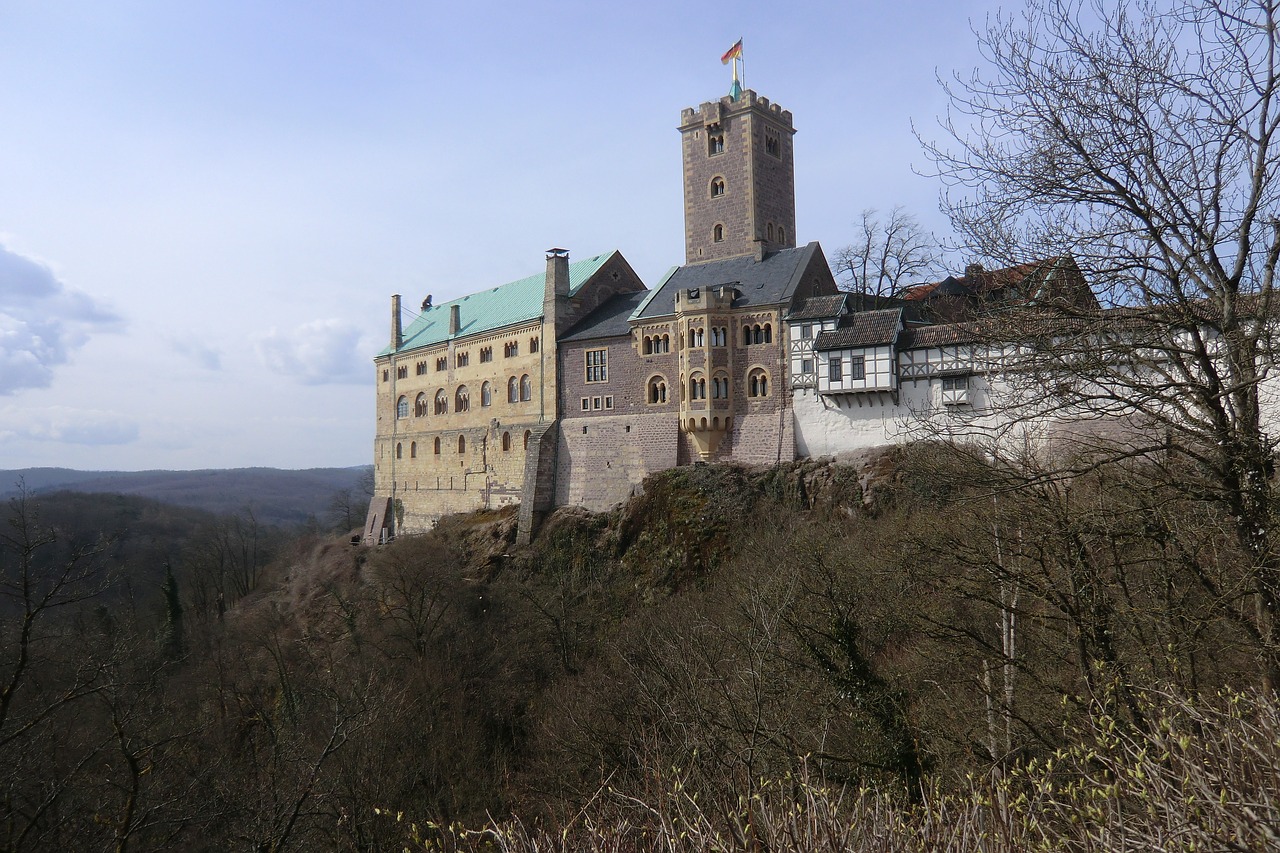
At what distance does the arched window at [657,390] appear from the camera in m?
37.0

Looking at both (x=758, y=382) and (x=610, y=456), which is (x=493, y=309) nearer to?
(x=610, y=456)

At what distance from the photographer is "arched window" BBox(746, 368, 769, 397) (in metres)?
34.8

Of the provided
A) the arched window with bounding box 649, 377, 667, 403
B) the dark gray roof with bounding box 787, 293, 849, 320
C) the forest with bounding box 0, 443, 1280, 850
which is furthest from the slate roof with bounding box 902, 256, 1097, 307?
the arched window with bounding box 649, 377, 667, 403

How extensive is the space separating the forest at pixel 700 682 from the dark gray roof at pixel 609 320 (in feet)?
24.0

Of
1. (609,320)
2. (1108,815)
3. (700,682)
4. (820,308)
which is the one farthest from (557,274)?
(1108,815)

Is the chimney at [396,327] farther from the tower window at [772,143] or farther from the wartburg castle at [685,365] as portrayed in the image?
the tower window at [772,143]

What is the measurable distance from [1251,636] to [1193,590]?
2.97m

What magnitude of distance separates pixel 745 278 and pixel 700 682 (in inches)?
926

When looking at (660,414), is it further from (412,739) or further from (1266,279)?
(1266,279)

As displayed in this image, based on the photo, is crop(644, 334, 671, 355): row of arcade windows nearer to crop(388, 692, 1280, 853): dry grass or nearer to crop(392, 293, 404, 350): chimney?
crop(392, 293, 404, 350): chimney

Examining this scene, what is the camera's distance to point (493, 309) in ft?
156

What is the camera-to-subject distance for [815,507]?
31.8 m

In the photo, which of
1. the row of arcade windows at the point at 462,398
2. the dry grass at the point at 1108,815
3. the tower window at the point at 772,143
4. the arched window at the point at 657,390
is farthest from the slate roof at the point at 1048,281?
the row of arcade windows at the point at 462,398

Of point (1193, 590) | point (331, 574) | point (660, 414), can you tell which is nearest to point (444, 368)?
point (331, 574)
